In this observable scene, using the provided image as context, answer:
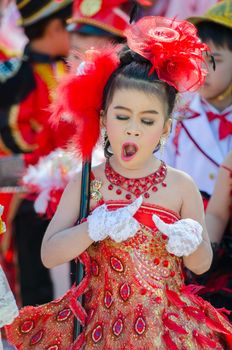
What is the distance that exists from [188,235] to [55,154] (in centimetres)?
197

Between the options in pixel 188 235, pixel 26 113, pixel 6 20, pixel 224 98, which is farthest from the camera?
pixel 6 20

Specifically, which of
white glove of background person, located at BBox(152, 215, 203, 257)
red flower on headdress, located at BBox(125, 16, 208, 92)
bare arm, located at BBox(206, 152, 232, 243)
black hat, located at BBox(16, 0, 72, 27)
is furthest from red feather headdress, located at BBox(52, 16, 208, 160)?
black hat, located at BBox(16, 0, 72, 27)

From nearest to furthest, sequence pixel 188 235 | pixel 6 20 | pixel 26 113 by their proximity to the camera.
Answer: pixel 188 235, pixel 26 113, pixel 6 20

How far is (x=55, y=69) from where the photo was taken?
6.51 meters

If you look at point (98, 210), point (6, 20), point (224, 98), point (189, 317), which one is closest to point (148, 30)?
point (98, 210)

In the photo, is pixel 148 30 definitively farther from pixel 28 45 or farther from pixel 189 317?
pixel 28 45

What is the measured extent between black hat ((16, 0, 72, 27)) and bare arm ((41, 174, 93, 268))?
290 cm

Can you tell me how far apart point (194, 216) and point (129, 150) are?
397mm

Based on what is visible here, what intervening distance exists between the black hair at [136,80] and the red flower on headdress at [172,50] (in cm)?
4

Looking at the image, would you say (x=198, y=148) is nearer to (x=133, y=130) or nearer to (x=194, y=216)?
(x=194, y=216)

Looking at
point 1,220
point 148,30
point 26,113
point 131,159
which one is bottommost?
point 26,113

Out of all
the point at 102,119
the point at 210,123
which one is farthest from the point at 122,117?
the point at 210,123

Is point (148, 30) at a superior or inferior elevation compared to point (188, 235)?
superior

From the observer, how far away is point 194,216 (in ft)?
13.0
